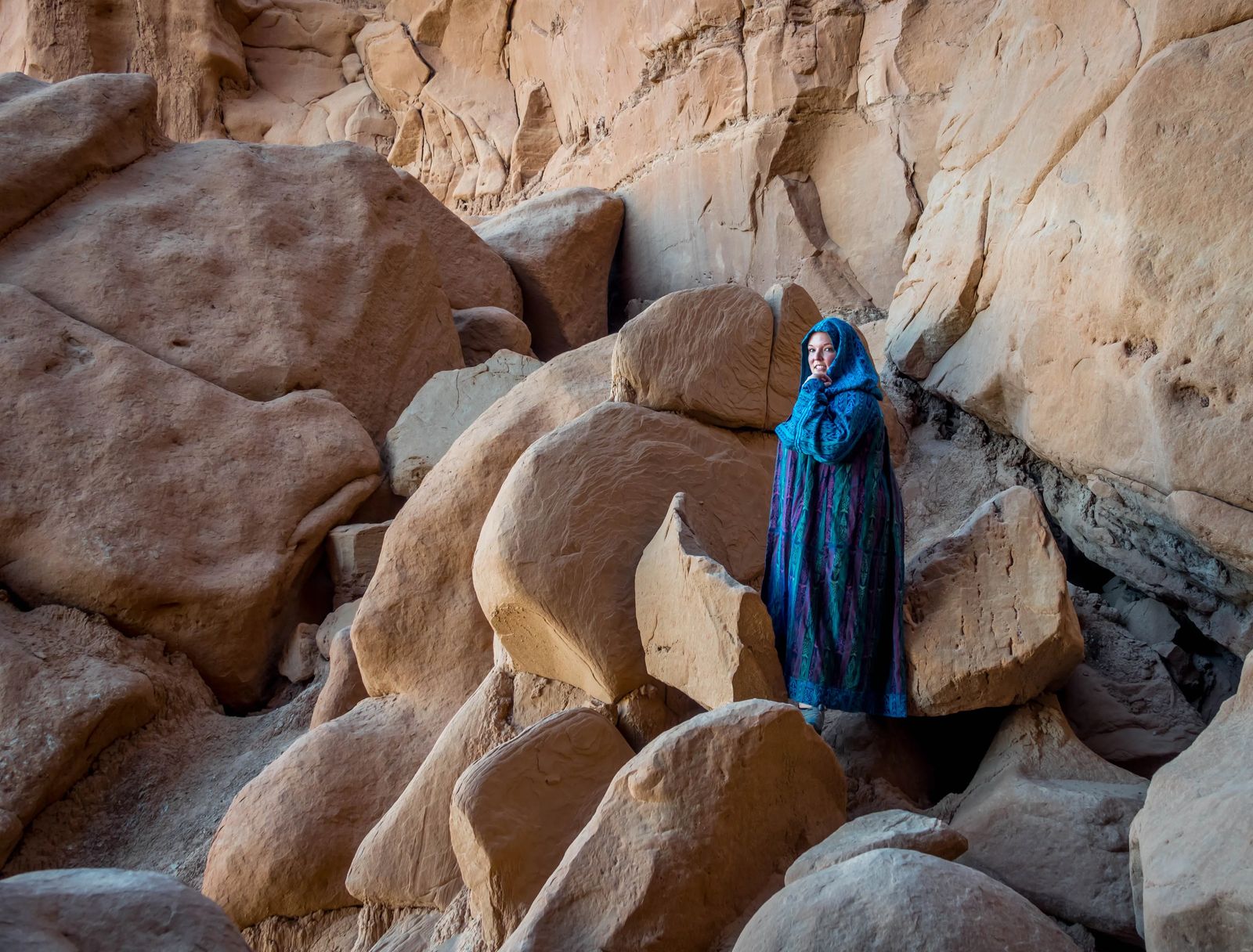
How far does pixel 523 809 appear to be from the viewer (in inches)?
102

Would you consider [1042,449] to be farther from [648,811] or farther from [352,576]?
[352,576]

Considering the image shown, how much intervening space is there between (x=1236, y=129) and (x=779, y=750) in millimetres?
2164

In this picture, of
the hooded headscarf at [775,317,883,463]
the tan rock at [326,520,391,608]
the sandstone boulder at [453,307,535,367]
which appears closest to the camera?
the hooded headscarf at [775,317,883,463]

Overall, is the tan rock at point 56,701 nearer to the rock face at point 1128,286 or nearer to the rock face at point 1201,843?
the rock face at point 1128,286

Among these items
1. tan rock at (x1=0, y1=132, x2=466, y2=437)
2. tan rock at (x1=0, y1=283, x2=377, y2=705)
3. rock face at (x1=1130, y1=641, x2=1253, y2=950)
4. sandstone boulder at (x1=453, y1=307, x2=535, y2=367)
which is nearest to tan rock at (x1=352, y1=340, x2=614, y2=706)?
tan rock at (x1=0, y1=283, x2=377, y2=705)

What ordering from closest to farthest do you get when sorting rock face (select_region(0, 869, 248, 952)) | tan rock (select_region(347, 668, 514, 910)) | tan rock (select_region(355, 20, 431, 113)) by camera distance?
rock face (select_region(0, 869, 248, 952)) → tan rock (select_region(347, 668, 514, 910)) → tan rock (select_region(355, 20, 431, 113))

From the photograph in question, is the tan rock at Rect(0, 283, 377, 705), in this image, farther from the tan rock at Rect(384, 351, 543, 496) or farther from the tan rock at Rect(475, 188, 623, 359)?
the tan rock at Rect(475, 188, 623, 359)

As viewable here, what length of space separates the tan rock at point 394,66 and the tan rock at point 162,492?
777 centimetres

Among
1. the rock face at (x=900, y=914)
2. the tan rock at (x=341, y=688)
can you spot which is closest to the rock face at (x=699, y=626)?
the rock face at (x=900, y=914)

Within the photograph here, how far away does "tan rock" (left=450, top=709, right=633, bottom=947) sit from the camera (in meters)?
2.49

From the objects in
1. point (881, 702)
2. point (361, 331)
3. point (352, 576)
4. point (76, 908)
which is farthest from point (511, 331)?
point (76, 908)

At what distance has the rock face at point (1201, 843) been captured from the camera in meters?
1.64

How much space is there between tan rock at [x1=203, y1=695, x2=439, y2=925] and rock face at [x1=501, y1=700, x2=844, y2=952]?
5.63ft

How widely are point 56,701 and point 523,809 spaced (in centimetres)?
286
